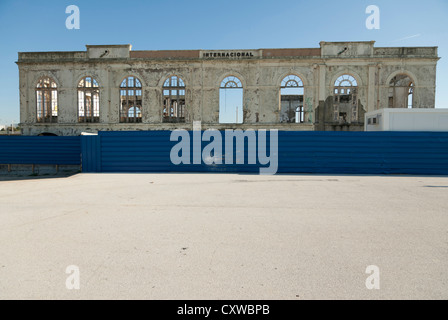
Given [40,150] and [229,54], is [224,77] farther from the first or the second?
[40,150]

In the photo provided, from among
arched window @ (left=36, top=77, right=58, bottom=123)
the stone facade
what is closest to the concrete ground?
the stone facade

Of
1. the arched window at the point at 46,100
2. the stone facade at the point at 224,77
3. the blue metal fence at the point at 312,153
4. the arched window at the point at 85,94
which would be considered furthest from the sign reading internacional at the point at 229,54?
the arched window at the point at 46,100

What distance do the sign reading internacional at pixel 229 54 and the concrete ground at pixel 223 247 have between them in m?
19.3

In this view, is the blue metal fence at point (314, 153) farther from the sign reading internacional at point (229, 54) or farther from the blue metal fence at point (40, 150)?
the sign reading internacional at point (229, 54)

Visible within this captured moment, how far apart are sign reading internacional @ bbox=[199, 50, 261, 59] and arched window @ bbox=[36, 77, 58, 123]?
12840 millimetres

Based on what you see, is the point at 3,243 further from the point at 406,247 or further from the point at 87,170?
the point at 87,170

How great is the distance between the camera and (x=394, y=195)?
822cm

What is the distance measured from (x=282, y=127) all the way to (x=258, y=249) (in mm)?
21377

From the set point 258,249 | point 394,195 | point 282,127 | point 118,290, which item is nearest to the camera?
point 118,290

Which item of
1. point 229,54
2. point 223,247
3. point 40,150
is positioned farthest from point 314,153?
point 40,150

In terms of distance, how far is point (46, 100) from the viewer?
26.6m

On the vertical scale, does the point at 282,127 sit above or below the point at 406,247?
above

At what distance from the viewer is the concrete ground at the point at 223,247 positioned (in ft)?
9.52
